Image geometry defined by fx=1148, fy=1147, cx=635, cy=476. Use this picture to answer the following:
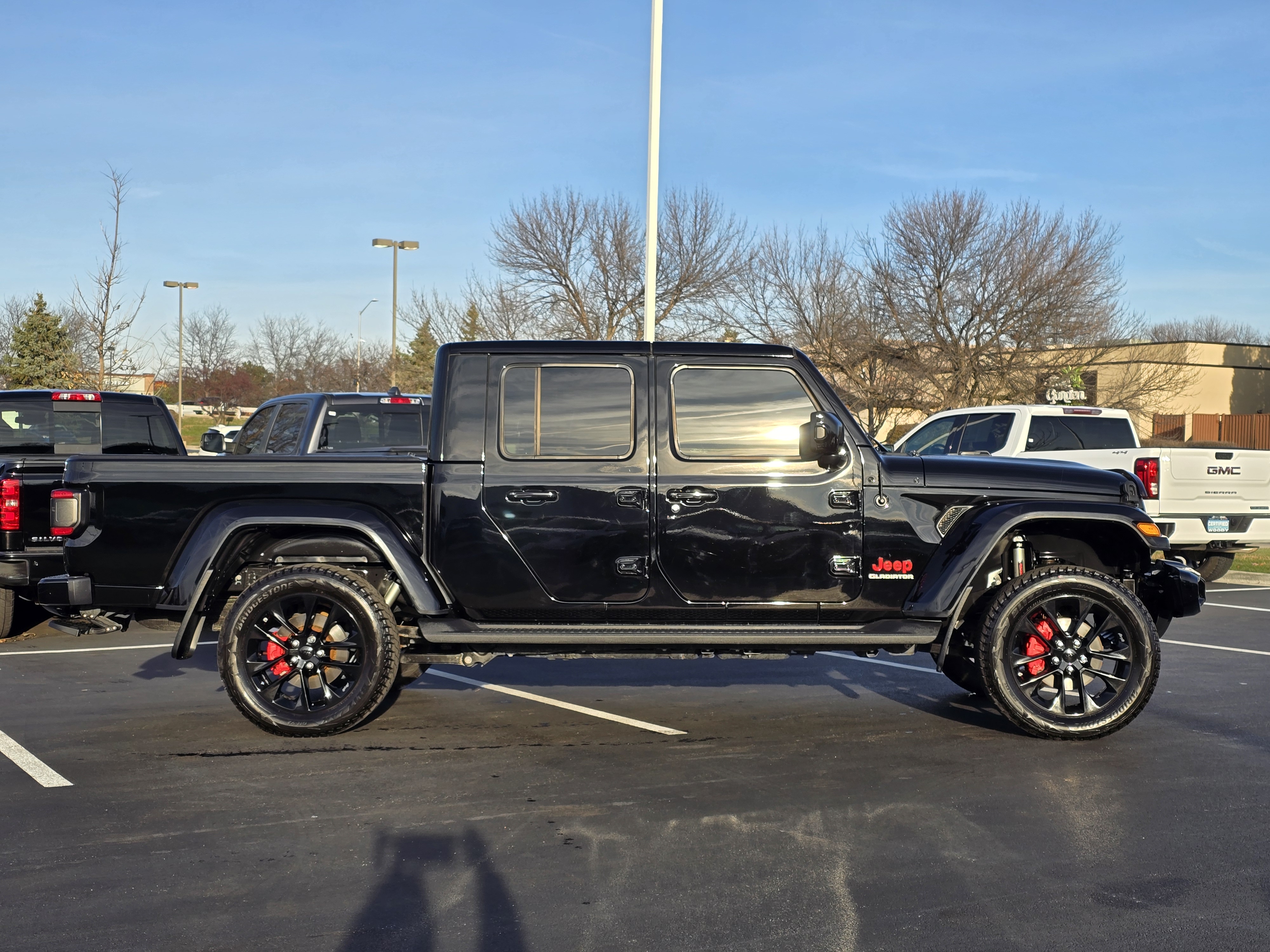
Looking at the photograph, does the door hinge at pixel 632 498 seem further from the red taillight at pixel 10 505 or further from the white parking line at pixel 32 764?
the red taillight at pixel 10 505

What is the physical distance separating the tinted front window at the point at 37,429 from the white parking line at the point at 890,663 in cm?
679

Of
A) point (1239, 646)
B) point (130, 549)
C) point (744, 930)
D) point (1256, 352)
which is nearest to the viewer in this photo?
point (744, 930)

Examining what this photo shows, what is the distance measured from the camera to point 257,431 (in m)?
11.6

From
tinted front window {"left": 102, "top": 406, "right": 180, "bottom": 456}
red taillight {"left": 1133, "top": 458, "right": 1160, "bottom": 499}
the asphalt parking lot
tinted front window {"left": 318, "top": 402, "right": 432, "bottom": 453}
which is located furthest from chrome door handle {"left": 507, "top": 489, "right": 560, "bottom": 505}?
red taillight {"left": 1133, "top": 458, "right": 1160, "bottom": 499}

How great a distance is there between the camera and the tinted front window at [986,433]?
13375mm

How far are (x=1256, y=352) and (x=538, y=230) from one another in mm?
39546

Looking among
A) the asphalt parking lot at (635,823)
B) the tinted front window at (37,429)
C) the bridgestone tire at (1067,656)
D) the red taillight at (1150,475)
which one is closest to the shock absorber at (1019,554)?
the bridgestone tire at (1067,656)

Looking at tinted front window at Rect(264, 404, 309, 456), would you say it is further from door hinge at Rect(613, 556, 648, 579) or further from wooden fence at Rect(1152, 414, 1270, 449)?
wooden fence at Rect(1152, 414, 1270, 449)

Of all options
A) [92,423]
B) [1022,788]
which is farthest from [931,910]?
[92,423]

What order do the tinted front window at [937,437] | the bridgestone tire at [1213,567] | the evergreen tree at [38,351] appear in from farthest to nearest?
the evergreen tree at [38,351], the tinted front window at [937,437], the bridgestone tire at [1213,567]

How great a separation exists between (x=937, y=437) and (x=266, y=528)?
10073 millimetres

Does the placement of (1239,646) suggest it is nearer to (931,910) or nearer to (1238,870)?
(1238,870)

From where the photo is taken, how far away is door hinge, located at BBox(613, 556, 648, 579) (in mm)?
6098

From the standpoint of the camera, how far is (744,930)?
3.74 metres
